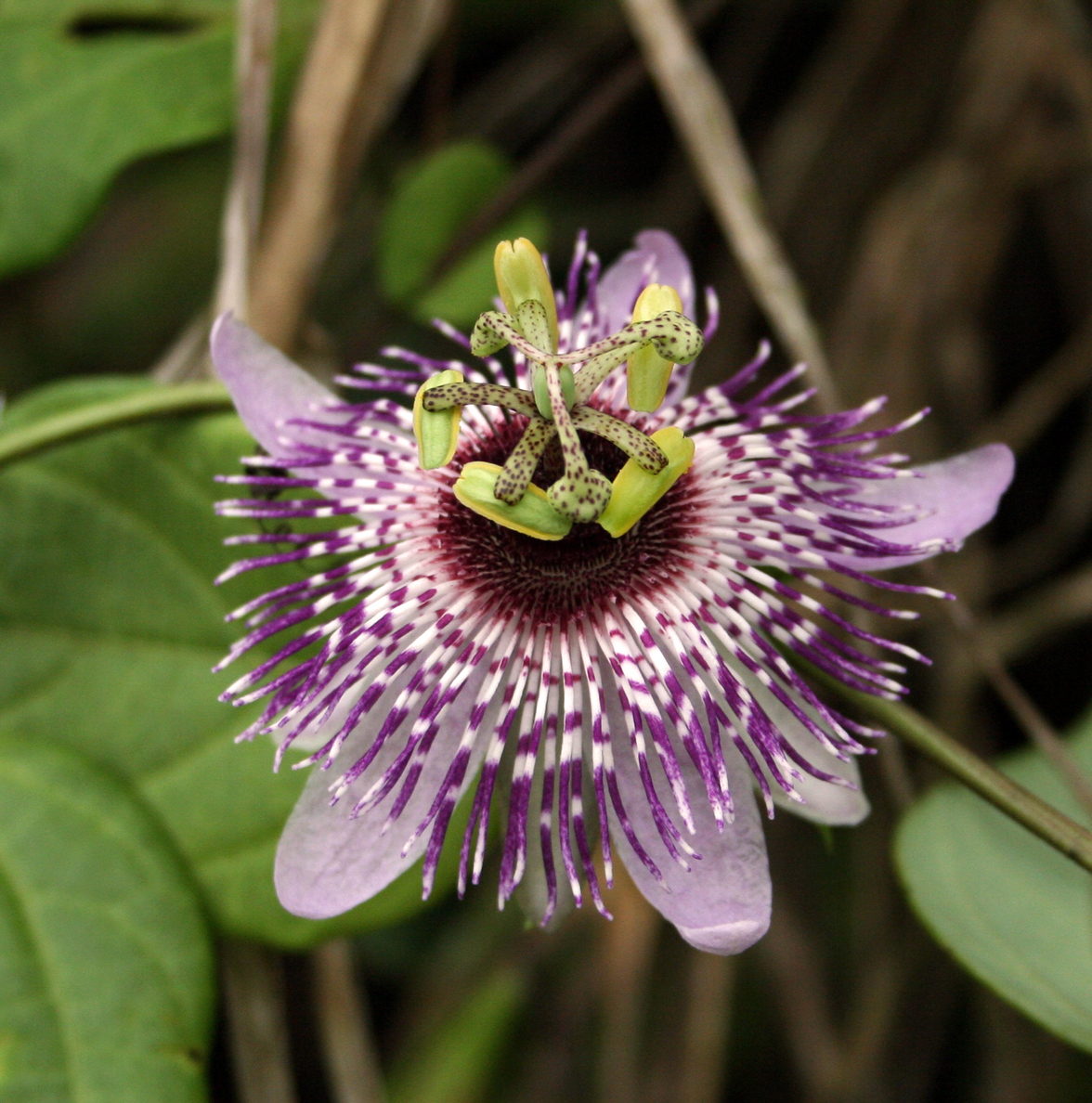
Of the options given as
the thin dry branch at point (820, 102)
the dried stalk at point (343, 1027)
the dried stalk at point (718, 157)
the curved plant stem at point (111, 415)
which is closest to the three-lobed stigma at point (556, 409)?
the curved plant stem at point (111, 415)

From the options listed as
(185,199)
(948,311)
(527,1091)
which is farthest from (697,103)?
(527,1091)

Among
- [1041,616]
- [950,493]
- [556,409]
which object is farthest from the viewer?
[1041,616]

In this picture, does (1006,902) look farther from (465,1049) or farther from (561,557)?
(465,1049)

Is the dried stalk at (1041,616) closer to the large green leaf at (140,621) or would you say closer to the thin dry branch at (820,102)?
the thin dry branch at (820,102)

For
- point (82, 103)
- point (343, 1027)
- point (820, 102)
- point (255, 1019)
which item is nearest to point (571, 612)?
point (255, 1019)

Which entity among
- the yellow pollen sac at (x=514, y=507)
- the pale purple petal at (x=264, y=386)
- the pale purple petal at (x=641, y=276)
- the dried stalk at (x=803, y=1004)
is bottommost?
the dried stalk at (x=803, y=1004)

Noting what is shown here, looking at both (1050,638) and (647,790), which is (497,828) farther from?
(1050,638)
